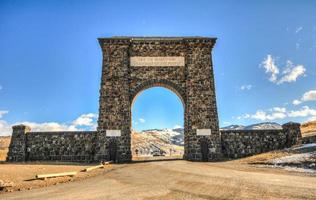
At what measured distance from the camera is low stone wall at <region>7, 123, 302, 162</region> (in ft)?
67.8

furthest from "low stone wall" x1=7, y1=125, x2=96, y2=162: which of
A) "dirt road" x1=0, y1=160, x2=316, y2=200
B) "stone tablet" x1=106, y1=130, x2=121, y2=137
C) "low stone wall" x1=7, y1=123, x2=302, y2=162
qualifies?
"dirt road" x1=0, y1=160, x2=316, y2=200

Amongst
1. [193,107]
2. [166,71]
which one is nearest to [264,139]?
[193,107]

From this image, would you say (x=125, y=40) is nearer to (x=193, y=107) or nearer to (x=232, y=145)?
(x=193, y=107)

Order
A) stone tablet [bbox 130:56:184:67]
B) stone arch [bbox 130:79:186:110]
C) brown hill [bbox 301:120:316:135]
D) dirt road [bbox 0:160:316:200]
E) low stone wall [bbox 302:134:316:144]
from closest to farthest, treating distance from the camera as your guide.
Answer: dirt road [bbox 0:160:316:200] → low stone wall [bbox 302:134:316:144] → stone arch [bbox 130:79:186:110] → stone tablet [bbox 130:56:184:67] → brown hill [bbox 301:120:316:135]

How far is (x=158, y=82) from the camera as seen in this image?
22281mm

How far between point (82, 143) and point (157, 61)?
8333 millimetres

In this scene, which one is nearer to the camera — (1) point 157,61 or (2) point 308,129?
(1) point 157,61

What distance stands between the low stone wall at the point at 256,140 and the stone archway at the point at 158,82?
1013 millimetres

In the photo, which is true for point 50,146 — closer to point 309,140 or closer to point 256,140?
point 256,140

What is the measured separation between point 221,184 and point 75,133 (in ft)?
48.9

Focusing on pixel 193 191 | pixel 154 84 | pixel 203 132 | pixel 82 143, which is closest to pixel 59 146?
pixel 82 143

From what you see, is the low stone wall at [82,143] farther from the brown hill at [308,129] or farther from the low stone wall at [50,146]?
the brown hill at [308,129]

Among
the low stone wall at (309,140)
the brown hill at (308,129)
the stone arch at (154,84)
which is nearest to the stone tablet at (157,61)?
the stone arch at (154,84)

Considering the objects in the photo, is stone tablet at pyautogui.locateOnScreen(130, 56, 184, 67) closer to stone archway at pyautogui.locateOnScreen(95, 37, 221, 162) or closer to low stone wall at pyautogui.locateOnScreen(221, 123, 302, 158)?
stone archway at pyautogui.locateOnScreen(95, 37, 221, 162)
